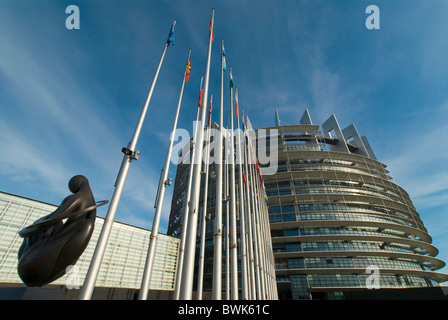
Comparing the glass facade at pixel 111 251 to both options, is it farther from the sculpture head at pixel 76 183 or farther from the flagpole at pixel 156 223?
the sculpture head at pixel 76 183

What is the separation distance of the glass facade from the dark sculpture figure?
1336 cm

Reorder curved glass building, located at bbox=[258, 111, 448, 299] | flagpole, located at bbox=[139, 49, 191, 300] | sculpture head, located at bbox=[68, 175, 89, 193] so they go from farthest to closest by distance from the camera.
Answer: curved glass building, located at bbox=[258, 111, 448, 299] < flagpole, located at bbox=[139, 49, 191, 300] < sculpture head, located at bbox=[68, 175, 89, 193]

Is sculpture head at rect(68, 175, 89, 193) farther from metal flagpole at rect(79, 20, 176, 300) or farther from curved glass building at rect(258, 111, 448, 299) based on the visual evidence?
curved glass building at rect(258, 111, 448, 299)

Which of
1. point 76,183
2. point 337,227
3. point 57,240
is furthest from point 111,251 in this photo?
point 337,227

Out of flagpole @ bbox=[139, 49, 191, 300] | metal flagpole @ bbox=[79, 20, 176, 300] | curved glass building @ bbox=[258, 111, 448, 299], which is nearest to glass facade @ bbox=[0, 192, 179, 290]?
flagpole @ bbox=[139, 49, 191, 300]

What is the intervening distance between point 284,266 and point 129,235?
27446 mm

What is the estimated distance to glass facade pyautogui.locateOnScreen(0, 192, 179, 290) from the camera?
15215 millimetres

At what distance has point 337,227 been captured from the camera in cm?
3841

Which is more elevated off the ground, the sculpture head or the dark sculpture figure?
the sculpture head

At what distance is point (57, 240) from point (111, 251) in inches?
668

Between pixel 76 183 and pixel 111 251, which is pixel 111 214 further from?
pixel 111 251

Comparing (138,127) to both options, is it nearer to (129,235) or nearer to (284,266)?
(129,235)
